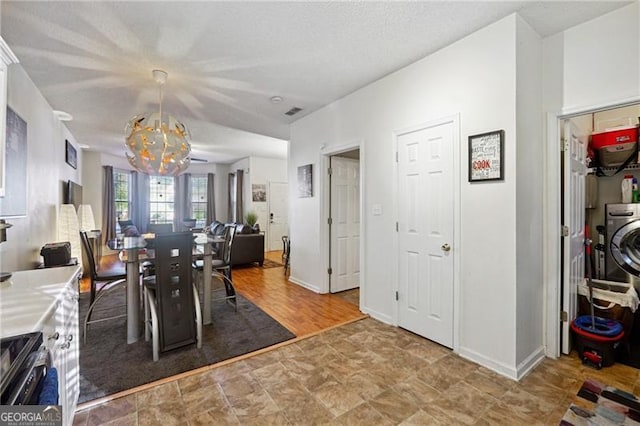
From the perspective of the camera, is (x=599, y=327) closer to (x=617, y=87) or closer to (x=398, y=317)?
(x=398, y=317)

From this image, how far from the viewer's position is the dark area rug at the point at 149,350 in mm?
2094

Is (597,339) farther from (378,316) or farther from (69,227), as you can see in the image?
(69,227)

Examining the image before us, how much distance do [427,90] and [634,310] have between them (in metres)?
2.63

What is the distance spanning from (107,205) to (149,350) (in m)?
6.81

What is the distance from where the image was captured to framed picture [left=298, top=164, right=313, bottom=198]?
13.9 feet

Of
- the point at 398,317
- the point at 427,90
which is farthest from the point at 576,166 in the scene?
the point at 398,317

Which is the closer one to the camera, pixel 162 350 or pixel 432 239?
pixel 162 350

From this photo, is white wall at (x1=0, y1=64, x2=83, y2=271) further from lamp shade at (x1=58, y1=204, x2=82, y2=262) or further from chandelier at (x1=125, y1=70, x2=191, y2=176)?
chandelier at (x1=125, y1=70, x2=191, y2=176)

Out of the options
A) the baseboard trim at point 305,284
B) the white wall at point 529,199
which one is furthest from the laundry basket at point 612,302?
the baseboard trim at point 305,284

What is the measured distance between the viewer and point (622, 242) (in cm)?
268

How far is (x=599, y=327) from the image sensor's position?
234 cm

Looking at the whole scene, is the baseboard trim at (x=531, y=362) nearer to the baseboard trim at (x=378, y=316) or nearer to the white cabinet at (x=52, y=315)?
the baseboard trim at (x=378, y=316)

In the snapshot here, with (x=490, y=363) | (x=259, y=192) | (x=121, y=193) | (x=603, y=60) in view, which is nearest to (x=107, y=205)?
(x=121, y=193)

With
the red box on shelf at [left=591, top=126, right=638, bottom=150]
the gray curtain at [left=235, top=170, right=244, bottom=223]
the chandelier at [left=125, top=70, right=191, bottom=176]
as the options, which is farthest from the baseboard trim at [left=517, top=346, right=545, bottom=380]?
the gray curtain at [left=235, top=170, right=244, bottom=223]
